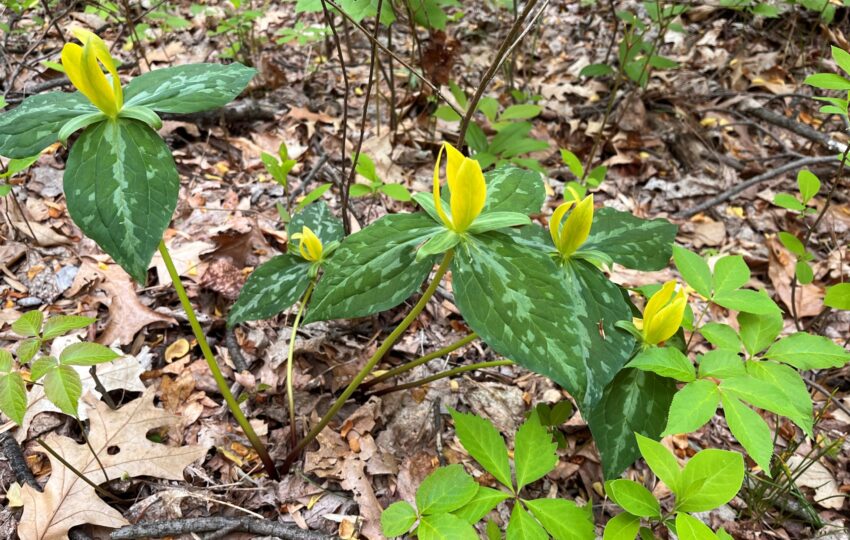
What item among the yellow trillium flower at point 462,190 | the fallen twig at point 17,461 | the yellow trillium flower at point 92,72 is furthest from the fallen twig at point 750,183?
the fallen twig at point 17,461

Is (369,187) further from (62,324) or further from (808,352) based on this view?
(808,352)

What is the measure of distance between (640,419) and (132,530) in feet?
4.64

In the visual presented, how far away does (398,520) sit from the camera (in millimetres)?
1365

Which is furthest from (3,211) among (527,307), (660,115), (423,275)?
(660,115)

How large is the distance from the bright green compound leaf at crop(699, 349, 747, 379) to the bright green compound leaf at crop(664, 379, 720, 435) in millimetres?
47

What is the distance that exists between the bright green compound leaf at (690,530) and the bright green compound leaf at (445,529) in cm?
47

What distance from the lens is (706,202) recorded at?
324 cm

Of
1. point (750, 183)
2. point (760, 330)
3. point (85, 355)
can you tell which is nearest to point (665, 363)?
point (760, 330)

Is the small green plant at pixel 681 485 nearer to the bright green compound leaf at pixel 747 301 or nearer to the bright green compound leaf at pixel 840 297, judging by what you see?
the bright green compound leaf at pixel 747 301

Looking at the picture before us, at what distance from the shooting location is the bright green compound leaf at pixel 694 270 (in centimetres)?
160

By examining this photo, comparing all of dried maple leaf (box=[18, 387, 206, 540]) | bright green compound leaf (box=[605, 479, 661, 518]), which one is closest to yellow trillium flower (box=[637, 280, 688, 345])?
bright green compound leaf (box=[605, 479, 661, 518])

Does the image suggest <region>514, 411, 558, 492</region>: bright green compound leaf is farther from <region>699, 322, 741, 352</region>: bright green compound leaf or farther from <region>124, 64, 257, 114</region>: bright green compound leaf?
<region>124, 64, 257, 114</region>: bright green compound leaf

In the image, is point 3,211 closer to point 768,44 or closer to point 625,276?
point 625,276

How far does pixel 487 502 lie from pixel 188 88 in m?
1.30
